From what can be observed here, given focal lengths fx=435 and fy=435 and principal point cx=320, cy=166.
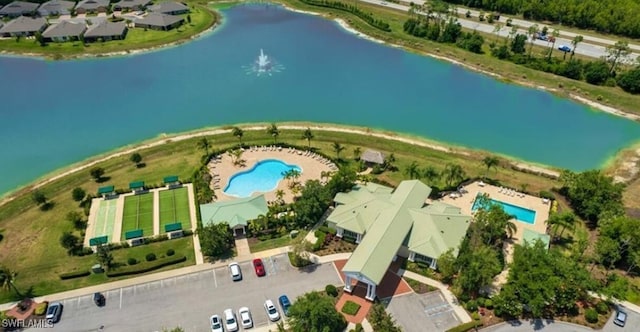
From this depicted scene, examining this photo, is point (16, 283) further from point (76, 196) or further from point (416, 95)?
point (416, 95)

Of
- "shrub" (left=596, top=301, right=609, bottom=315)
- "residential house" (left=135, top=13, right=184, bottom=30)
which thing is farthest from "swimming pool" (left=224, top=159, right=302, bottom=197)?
"residential house" (left=135, top=13, right=184, bottom=30)

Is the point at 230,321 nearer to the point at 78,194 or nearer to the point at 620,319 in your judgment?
the point at 78,194

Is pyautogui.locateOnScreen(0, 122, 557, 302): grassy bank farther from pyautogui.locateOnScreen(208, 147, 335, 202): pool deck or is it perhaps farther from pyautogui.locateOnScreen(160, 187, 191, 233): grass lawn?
pyautogui.locateOnScreen(160, 187, 191, 233): grass lawn

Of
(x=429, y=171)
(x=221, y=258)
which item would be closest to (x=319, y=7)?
(x=429, y=171)

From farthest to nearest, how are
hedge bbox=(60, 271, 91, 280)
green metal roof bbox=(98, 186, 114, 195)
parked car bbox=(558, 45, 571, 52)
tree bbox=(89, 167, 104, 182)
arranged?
parked car bbox=(558, 45, 571, 52)
tree bbox=(89, 167, 104, 182)
green metal roof bbox=(98, 186, 114, 195)
hedge bbox=(60, 271, 91, 280)

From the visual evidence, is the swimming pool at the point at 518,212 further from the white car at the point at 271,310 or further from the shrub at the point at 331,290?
the white car at the point at 271,310

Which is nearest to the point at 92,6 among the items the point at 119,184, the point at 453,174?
the point at 119,184

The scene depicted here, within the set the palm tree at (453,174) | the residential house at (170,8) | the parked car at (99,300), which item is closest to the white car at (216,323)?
the parked car at (99,300)
